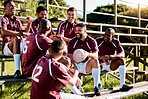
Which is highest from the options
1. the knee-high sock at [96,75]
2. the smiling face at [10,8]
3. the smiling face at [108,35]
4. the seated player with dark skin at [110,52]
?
the smiling face at [10,8]

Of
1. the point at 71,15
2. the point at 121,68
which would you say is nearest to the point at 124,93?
the point at 121,68

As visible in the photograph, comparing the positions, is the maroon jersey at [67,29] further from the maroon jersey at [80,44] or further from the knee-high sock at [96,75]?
the knee-high sock at [96,75]

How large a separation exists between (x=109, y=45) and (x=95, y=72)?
48.0 inches

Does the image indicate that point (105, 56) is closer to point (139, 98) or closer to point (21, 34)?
point (21, 34)

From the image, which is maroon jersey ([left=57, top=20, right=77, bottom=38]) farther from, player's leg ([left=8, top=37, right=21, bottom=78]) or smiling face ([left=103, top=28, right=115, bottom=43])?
player's leg ([left=8, top=37, right=21, bottom=78])

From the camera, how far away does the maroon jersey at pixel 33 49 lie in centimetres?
507

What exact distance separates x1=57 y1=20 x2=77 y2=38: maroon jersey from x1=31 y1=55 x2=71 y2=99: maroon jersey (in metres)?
2.91

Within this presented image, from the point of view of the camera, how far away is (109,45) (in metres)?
7.19

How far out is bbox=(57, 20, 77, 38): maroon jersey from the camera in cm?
690

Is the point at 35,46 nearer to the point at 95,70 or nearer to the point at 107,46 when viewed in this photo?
the point at 95,70

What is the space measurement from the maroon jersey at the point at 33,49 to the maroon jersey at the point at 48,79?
1.08 metres

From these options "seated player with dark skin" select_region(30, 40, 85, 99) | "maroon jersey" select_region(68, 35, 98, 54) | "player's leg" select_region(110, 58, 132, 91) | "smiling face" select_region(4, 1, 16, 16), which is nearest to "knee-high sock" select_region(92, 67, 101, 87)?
"maroon jersey" select_region(68, 35, 98, 54)

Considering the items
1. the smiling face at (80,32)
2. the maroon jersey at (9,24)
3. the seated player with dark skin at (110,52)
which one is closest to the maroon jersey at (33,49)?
the maroon jersey at (9,24)

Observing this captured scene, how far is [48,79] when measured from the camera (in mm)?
3943
